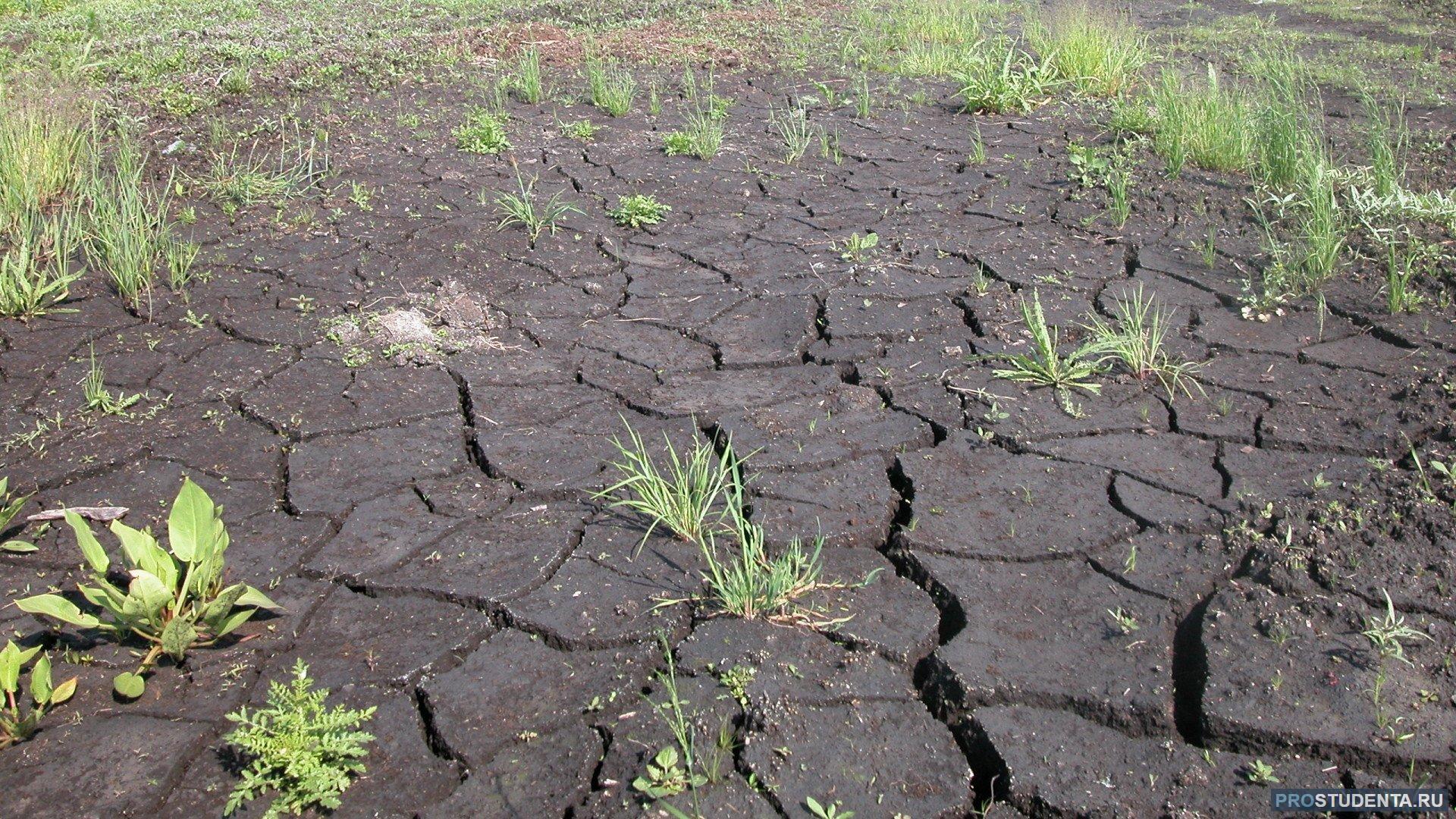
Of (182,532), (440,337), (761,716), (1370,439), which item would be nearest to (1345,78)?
(1370,439)

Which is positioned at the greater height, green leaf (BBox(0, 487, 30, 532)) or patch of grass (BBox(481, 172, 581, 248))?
patch of grass (BBox(481, 172, 581, 248))

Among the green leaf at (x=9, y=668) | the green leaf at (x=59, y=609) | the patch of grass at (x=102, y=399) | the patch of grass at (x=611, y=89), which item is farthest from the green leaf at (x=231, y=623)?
the patch of grass at (x=611, y=89)

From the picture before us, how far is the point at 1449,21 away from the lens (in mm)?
8250

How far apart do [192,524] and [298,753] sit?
2.30ft

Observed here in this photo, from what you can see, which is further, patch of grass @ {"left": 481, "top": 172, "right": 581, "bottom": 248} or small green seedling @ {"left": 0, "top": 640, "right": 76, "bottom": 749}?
patch of grass @ {"left": 481, "top": 172, "right": 581, "bottom": 248}

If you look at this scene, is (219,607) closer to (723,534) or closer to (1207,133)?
(723,534)

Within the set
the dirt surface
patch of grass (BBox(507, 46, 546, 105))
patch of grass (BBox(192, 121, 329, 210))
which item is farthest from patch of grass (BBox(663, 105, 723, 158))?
patch of grass (BBox(192, 121, 329, 210))

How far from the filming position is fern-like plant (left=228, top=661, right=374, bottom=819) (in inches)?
87.0

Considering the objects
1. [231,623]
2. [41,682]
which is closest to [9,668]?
[41,682]

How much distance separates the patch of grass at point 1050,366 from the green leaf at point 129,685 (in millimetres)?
2518

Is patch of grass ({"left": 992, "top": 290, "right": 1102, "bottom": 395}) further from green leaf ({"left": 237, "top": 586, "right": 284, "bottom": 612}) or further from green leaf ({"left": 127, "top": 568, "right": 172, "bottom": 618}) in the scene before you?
green leaf ({"left": 127, "top": 568, "right": 172, "bottom": 618})

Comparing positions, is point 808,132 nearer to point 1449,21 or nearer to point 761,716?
point 761,716

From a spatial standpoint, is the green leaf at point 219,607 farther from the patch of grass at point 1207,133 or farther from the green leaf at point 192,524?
the patch of grass at point 1207,133

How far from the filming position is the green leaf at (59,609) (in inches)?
99.3
